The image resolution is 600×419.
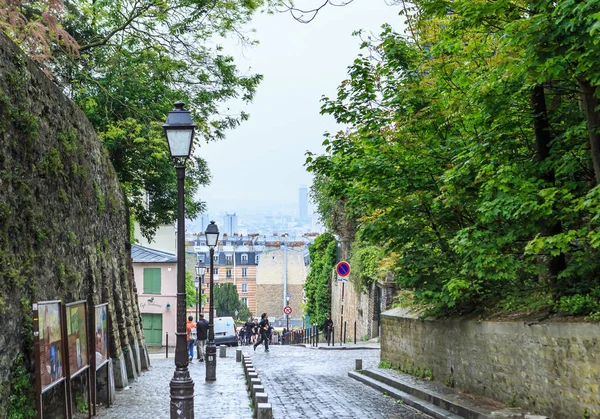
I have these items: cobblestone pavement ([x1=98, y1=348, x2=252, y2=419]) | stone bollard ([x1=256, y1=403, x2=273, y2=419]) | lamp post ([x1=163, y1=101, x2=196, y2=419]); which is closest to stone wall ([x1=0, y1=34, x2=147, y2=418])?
cobblestone pavement ([x1=98, y1=348, x2=252, y2=419])

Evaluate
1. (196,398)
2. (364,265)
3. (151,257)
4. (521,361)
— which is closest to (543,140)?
(521,361)

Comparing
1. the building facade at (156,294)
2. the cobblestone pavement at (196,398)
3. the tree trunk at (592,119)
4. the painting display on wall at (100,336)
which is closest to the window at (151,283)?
the building facade at (156,294)

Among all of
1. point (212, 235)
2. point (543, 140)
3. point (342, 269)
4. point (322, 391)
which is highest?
point (543, 140)

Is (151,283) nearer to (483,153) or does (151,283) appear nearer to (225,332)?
(225,332)

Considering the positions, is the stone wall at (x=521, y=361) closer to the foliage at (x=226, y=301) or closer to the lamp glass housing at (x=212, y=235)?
the lamp glass housing at (x=212, y=235)

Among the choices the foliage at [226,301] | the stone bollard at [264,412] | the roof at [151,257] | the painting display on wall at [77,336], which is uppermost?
the roof at [151,257]

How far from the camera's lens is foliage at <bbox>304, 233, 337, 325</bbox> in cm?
4988

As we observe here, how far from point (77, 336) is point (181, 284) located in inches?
86.7

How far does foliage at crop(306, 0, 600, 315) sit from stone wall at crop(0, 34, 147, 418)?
496 centimetres

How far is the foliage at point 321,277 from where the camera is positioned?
4988 centimetres

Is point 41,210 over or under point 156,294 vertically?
over

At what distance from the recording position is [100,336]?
43.5 feet

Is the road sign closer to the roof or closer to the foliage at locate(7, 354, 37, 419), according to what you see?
the roof

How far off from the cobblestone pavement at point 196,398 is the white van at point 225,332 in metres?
25.8
